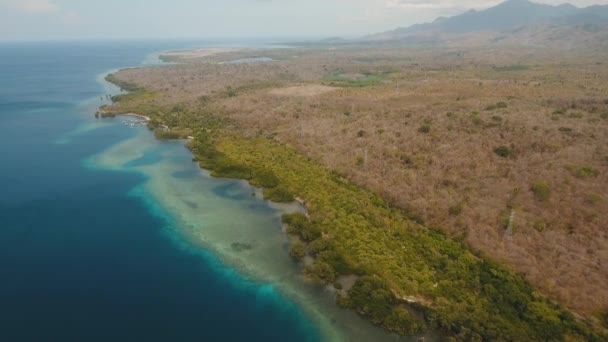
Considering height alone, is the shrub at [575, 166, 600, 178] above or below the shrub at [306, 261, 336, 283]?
above

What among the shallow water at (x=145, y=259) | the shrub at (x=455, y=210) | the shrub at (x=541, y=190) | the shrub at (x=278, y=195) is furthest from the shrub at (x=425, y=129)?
the shallow water at (x=145, y=259)

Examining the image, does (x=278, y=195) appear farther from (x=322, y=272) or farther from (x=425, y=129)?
(x=425, y=129)

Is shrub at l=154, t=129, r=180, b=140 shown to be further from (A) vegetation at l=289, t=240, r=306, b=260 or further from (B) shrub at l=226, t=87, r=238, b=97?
(A) vegetation at l=289, t=240, r=306, b=260

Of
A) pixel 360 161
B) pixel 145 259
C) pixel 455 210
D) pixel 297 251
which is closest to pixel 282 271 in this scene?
pixel 297 251

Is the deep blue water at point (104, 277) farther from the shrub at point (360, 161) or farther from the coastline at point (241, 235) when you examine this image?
the shrub at point (360, 161)

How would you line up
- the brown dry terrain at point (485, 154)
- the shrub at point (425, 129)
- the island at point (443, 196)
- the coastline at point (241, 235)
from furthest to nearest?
the shrub at point (425, 129), the brown dry terrain at point (485, 154), the coastline at point (241, 235), the island at point (443, 196)

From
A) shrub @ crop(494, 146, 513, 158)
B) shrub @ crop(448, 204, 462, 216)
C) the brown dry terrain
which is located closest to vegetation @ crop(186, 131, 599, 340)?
the brown dry terrain

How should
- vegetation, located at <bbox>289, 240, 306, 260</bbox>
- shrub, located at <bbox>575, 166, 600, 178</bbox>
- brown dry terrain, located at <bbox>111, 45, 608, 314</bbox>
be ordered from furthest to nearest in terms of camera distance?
1. shrub, located at <bbox>575, 166, 600, 178</bbox>
2. vegetation, located at <bbox>289, 240, 306, 260</bbox>
3. brown dry terrain, located at <bbox>111, 45, 608, 314</bbox>
